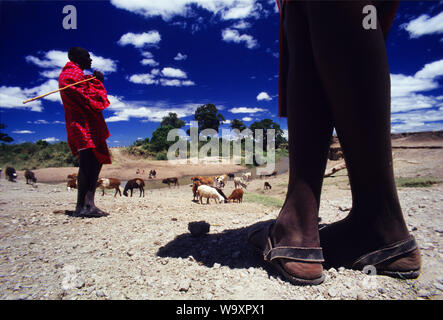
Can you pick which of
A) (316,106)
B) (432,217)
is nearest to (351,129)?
(316,106)

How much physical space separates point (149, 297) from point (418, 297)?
0.97m

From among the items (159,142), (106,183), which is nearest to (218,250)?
(106,183)

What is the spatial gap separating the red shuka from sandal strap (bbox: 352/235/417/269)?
8.34ft

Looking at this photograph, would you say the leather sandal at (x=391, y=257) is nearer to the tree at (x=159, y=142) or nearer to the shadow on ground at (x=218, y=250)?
the shadow on ground at (x=218, y=250)

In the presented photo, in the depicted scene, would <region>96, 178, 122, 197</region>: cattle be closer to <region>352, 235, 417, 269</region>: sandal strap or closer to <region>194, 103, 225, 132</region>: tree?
<region>352, 235, 417, 269</region>: sandal strap

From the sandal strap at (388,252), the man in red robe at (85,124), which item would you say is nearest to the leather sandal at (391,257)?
the sandal strap at (388,252)

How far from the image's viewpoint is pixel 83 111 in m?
2.43

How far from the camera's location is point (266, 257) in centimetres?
100

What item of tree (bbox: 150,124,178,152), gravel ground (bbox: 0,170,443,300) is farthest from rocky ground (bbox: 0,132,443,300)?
tree (bbox: 150,124,178,152)

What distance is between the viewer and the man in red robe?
93.8 inches

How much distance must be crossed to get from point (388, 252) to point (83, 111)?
2.79 meters

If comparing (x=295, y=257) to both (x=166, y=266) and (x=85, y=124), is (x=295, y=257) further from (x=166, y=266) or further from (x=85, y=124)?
(x=85, y=124)

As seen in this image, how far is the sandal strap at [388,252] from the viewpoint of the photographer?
35.9 inches
